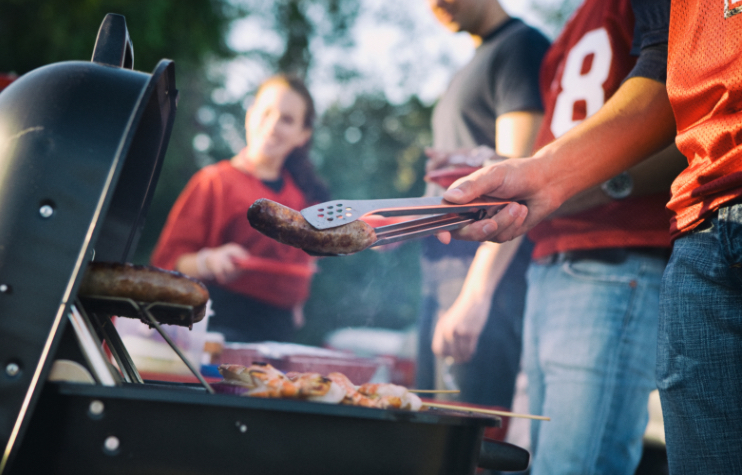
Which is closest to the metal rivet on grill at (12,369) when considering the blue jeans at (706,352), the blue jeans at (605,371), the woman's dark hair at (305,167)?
the blue jeans at (706,352)

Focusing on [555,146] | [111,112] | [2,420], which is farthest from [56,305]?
[555,146]

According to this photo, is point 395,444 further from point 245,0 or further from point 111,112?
point 245,0

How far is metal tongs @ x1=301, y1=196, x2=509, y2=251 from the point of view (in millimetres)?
1088

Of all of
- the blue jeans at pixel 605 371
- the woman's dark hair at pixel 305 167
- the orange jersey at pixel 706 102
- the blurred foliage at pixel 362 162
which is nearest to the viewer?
the orange jersey at pixel 706 102

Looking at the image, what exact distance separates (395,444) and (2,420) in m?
0.60

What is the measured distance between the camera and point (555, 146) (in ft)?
4.38

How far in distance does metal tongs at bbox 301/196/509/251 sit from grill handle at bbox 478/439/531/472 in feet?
1.49

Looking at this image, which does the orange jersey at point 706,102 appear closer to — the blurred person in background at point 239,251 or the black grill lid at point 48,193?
the black grill lid at point 48,193

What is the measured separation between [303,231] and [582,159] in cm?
70

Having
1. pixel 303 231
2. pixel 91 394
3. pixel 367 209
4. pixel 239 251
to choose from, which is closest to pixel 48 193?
pixel 91 394

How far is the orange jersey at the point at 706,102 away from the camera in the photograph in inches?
36.2

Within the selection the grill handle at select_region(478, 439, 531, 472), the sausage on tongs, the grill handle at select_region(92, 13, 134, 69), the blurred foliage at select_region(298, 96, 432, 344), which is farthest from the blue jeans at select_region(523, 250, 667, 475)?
the blurred foliage at select_region(298, 96, 432, 344)

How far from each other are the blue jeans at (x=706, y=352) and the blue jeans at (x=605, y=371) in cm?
58

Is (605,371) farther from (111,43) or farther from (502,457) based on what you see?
(111,43)
